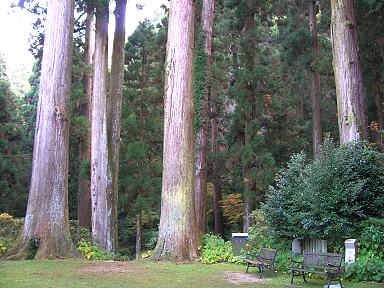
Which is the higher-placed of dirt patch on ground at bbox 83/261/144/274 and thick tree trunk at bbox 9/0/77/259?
thick tree trunk at bbox 9/0/77/259

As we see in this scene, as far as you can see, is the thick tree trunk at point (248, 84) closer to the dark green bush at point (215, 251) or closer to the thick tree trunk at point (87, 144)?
the thick tree trunk at point (87, 144)

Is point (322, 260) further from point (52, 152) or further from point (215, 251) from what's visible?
point (52, 152)

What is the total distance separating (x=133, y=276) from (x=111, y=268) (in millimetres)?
1597

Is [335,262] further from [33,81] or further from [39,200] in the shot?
[33,81]

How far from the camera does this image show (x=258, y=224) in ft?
43.3

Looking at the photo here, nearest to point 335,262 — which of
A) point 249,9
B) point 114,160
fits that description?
point 114,160

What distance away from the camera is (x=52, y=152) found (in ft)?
43.4

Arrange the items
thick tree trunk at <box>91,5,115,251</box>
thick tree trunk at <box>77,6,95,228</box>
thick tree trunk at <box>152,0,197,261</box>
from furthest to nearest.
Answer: thick tree trunk at <box>77,6,95,228</box> < thick tree trunk at <box>91,5,115,251</box> < thick tree trunk at <box>152,0,197,261</box>

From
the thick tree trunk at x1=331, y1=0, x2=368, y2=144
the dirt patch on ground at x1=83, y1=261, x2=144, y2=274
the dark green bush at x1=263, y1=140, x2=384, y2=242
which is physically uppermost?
the thick tree trunk at x1=331, y1=0, x2=368, y2=144

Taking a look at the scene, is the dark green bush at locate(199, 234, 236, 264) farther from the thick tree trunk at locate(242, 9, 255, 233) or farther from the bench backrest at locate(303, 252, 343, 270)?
the thick tree trunk at locate(242, 9, 255, 233)

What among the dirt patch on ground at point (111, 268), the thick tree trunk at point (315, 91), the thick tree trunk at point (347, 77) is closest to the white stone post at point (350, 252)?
the thick tree trunk at point (347, 77)

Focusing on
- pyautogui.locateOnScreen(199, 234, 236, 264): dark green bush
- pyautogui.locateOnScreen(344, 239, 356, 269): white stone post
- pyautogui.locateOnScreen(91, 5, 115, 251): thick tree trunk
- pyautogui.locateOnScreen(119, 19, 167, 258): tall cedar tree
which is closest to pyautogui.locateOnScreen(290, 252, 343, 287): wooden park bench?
pyautogui.locateOnScreen(344, 239, 356, 269): white stone post

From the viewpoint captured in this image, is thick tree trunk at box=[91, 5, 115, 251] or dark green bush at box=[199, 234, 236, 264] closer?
dark green bush at box=[199, 234, 236, 264]

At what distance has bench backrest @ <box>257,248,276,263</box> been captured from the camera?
10.2m
